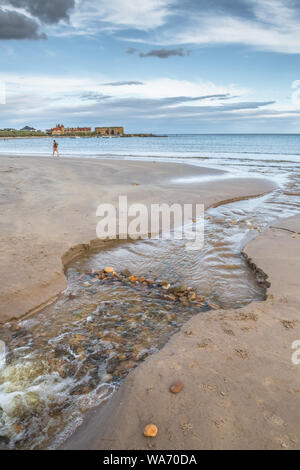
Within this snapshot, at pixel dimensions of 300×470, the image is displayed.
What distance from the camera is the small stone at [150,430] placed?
200cm

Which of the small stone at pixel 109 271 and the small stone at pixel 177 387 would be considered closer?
the small stone at pixel 177 387

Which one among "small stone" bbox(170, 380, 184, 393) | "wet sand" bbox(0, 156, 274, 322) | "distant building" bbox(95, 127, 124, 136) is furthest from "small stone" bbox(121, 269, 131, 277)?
"distant building" bbox(95, 127, 124, 136)

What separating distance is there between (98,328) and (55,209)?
5.10 m

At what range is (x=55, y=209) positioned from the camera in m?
7.89

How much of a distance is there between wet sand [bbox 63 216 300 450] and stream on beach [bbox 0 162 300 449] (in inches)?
10.5

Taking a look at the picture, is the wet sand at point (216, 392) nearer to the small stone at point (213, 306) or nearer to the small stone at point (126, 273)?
the small stone at point (213, 306)

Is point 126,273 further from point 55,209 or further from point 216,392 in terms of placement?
point 55,209

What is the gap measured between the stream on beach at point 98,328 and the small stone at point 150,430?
60 cm

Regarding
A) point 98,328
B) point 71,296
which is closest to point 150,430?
point 98,328

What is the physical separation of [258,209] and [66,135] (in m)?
165

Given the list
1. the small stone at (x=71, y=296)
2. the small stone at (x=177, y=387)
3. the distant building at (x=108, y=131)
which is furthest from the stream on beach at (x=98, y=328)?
the distant building at (x=108, y=131)

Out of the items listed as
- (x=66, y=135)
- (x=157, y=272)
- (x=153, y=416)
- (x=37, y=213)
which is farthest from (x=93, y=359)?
(x=66, y=135)

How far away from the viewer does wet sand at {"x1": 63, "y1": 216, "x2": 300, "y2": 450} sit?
6.51 feet
